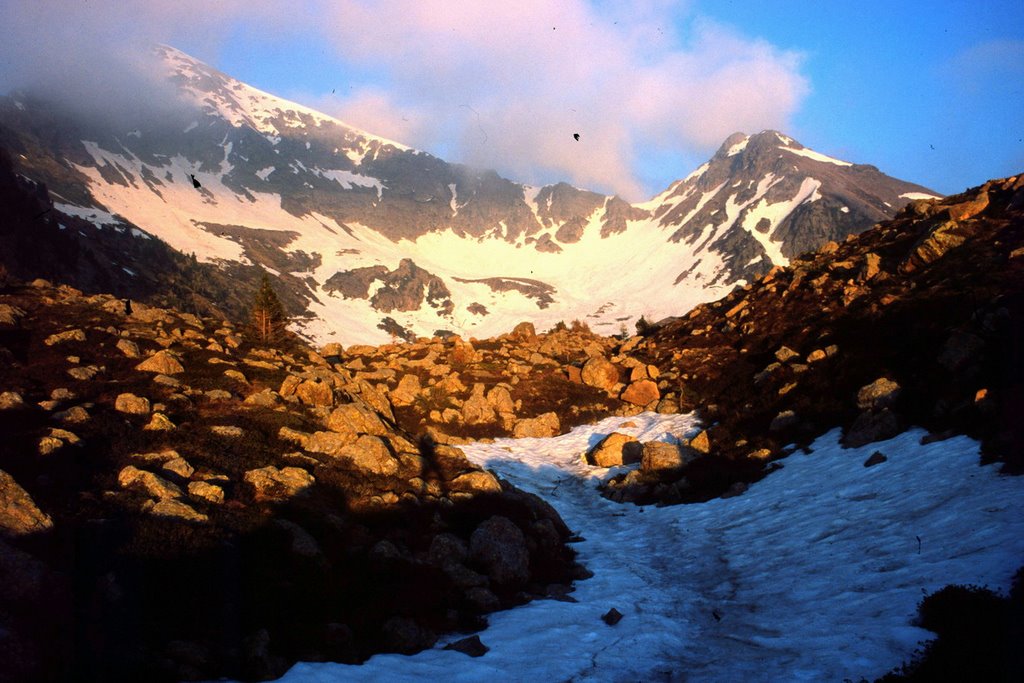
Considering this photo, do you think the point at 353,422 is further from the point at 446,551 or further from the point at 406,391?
the point at 406,391

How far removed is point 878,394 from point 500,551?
1445 cm

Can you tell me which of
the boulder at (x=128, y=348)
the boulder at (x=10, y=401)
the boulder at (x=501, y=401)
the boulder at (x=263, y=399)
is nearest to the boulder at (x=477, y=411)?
the boulder at (x=501, y=401)

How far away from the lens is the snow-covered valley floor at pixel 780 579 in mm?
8406

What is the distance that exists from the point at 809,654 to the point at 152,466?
13.8m

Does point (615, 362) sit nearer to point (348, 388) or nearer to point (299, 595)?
point (348, 388)

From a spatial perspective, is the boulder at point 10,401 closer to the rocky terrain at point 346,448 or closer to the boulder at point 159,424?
the rocky terrain at point 346,448

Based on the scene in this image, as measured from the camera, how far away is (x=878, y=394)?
716 inches

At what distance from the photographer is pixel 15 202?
7612 cm

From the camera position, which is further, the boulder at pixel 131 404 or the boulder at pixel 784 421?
the boulder at pixel 784 421

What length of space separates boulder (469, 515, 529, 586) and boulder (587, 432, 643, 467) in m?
11.5

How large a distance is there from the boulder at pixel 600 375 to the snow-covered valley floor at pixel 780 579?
59.0ft

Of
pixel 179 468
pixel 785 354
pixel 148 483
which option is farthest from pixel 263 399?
pixel 785 354

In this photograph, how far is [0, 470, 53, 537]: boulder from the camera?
8352mm

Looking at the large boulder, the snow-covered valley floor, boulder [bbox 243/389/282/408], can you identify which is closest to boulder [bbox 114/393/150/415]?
boulder [bbox 243/389/282/408]
